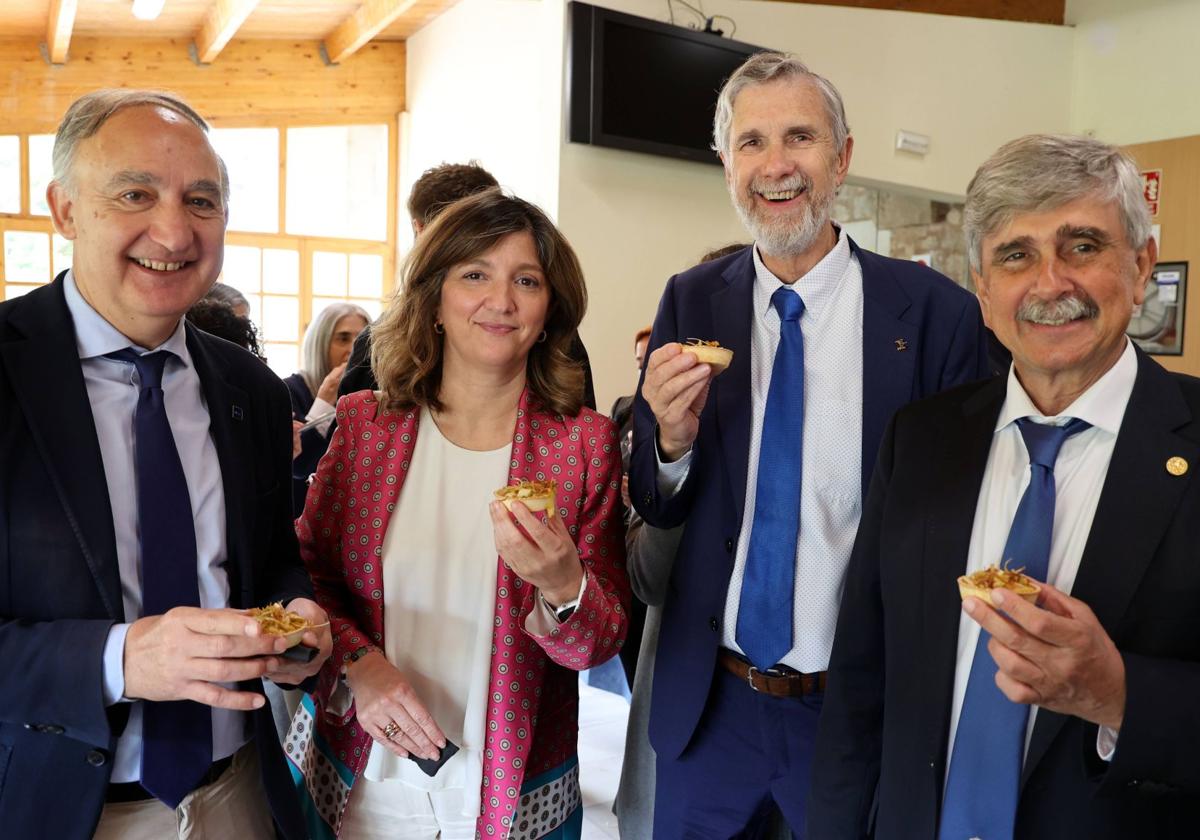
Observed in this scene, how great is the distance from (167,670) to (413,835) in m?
0.66

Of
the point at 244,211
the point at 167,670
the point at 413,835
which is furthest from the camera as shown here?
the point at 244,211

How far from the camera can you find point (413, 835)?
1799mm

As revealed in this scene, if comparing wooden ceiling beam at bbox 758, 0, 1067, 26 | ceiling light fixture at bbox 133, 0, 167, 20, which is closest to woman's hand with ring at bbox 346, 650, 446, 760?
wooden ceiling beam at bbox 758, 0, 1067, 26

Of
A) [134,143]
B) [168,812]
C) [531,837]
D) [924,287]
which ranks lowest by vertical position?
[531,837]

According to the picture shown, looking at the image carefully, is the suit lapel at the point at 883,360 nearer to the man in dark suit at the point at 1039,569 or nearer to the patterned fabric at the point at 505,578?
the man in dark suit at the point at 1039,569

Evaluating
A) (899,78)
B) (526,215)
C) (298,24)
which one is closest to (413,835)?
(526,215)

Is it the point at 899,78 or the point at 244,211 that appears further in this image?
the point at 244,211

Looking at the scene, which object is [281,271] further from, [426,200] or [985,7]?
[426,200]

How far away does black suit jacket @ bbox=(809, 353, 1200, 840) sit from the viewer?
1.28m

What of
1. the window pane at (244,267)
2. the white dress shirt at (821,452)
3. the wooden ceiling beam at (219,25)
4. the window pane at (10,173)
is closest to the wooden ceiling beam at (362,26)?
the wooden ceiling beam at (219,25)

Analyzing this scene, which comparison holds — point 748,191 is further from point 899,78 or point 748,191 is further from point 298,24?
point 298,24

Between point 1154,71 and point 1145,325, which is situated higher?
point 1154,71

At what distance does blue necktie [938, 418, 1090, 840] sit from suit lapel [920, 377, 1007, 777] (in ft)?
0.11

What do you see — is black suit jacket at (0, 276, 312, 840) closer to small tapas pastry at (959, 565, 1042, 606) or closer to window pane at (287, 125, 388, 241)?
small tapas pastry at (959, 565, 1042, 606)
